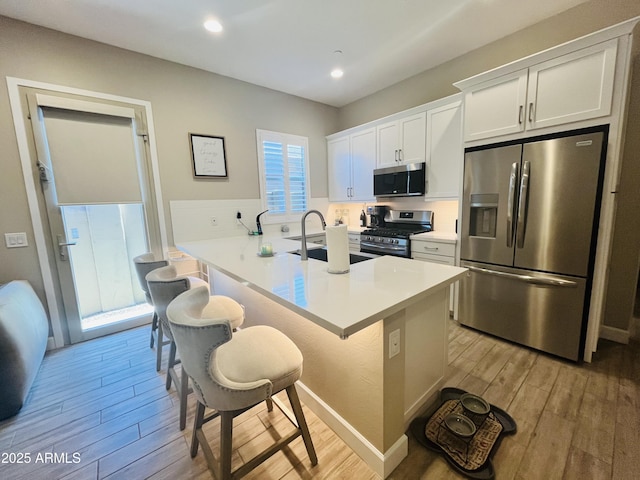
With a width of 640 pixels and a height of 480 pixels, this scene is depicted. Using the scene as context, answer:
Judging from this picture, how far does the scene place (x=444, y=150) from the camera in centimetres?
298

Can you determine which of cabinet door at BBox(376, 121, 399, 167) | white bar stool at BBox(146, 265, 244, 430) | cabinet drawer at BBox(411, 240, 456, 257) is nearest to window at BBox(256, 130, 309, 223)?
cabinet door at BBox(376, 121, 399, 167)

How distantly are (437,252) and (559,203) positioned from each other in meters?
1.09

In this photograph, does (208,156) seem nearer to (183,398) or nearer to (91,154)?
(91,154)

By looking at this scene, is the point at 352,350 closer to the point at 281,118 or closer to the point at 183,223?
the point at 183,223

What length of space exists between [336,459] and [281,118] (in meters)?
3.87

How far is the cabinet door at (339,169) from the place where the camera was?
416 cm

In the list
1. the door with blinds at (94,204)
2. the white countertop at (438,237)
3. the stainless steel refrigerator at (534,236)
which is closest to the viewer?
the stainless steel refrigerator at (534,236)

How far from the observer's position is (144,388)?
2.01 m

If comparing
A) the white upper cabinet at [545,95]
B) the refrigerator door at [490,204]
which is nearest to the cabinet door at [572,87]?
the white upper cabinet at [545,95]

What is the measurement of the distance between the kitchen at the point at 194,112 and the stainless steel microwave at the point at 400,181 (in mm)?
373

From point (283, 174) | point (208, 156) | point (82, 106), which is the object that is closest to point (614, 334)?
point (283, 174)

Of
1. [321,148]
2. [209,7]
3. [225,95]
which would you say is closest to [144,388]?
[209,7]

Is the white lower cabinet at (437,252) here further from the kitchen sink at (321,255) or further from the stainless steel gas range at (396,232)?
the kitchen sink at (321,255)

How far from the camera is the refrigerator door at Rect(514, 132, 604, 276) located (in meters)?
1.91
